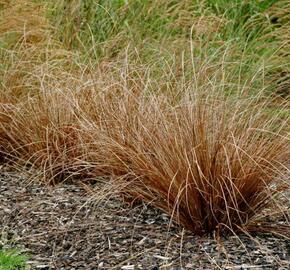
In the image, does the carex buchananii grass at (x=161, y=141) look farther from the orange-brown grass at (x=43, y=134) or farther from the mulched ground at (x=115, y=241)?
the mulched ground at (x=115, y=241)

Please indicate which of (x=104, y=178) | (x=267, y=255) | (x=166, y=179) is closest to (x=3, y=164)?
(x=104, y=178)

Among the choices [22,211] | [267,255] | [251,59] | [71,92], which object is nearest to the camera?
[267,255]

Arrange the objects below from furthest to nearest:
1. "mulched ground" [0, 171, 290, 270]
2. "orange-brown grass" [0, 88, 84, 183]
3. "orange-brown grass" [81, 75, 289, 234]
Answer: "orange-brown grass" [0, 88, 84, 183] < "orange-brown grass" [81, 75, 289, 234] < "mulched ground" [0, 171, 290, 270]

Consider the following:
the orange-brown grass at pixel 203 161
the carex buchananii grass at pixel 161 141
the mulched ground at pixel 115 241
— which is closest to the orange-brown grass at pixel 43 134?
the carex buchananii grass at pixel 161 141

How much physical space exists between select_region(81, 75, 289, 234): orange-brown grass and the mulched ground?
4.5 inches

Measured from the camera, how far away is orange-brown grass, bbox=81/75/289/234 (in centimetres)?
430

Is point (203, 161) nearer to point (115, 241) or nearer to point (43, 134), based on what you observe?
point (115, 241)

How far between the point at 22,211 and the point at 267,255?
1.53 meters

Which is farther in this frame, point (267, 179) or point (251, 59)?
point (251, 59)

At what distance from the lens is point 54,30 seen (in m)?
7.87

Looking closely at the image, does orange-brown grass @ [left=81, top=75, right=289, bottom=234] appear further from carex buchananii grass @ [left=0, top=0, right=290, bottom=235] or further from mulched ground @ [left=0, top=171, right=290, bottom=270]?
mulched ground @ [left=0, top=171, right=290, bottom=270]

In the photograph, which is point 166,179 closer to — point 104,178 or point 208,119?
point 208,119

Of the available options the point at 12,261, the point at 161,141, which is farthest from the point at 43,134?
the point at 12,261

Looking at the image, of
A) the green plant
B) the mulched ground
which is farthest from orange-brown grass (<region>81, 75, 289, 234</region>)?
the green plant
